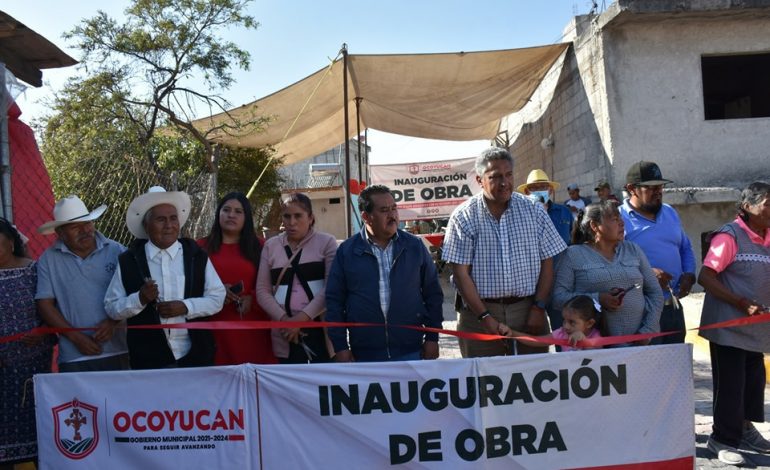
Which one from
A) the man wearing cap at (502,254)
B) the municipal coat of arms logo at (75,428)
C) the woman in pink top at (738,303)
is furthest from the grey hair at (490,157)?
the municipal coat of arms logo at (75,428)

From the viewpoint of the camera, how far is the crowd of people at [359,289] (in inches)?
143

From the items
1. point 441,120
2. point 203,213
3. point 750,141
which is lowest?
point 203,213

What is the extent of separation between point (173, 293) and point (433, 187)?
1076 centimetres

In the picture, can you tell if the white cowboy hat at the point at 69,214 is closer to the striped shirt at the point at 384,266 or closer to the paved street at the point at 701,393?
the striped shirt at the point at 384,266

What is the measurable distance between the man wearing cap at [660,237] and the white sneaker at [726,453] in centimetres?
68

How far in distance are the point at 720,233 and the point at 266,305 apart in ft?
9.69

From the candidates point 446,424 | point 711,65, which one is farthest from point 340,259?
point 711,65

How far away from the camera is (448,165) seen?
46.1 feet

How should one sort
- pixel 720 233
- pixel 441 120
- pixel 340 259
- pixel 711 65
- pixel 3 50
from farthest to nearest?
pixel 441 120, pixel 711 65, pixel 3 50, pixel 720 233, pixel 340 259

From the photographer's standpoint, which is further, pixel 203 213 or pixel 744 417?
pixel 203 213

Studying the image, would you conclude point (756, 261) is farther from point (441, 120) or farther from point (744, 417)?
point (441, 120)

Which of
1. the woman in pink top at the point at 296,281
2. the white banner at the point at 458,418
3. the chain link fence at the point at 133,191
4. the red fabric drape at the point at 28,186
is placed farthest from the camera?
the chain link fence at the point at 133,191

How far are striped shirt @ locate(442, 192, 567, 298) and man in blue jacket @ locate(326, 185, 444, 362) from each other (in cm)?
35

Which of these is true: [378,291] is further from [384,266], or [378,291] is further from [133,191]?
[133,191]
